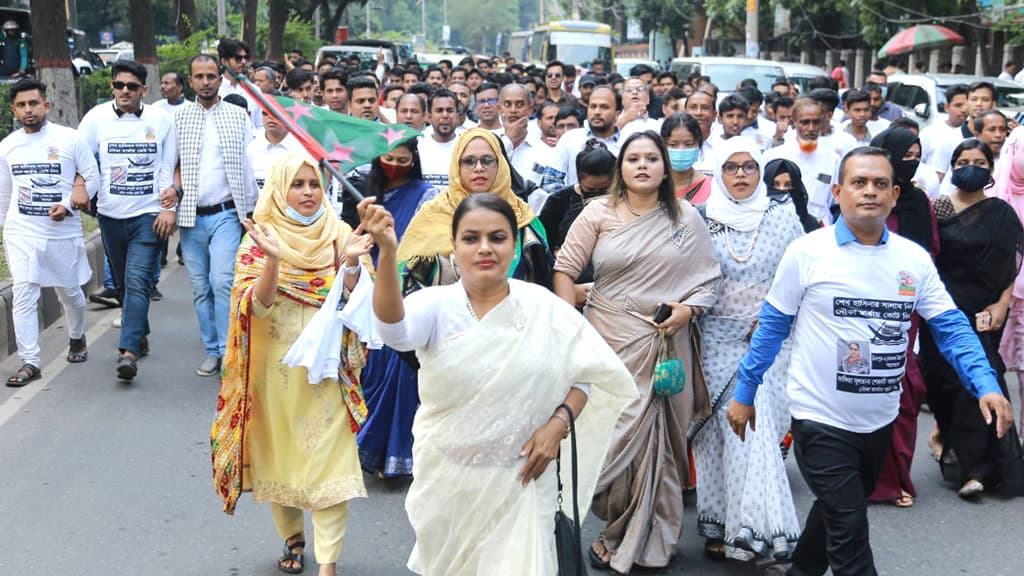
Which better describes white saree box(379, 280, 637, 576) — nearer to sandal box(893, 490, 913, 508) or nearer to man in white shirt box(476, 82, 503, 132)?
sandal box(893, 490, 913, 508)

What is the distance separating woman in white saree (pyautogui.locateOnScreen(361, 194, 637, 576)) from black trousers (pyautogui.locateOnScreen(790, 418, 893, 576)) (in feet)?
2.74

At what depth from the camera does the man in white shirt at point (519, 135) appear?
8.78 metres

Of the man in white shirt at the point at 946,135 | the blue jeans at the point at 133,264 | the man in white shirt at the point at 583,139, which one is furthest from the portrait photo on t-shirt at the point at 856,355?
the man in white shirt at the point at 946,135

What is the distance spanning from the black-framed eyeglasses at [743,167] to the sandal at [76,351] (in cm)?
511

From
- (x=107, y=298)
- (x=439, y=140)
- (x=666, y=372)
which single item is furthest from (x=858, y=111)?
(x=107, y=298)

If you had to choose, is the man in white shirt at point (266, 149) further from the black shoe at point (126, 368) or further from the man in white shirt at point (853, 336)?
the man in white shirt at point (853, 336)

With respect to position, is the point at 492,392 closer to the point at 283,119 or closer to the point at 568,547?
the point at 568,547

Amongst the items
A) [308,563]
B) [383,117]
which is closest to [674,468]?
[308,563]

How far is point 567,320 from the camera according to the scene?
3805mm

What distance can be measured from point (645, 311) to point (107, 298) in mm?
6907

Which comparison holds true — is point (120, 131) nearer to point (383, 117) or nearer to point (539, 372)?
point (383, 117)

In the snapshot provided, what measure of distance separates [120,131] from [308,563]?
4471 millimetres

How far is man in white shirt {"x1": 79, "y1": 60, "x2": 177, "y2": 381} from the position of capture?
27.8 feet

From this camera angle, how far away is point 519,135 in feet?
29.5
